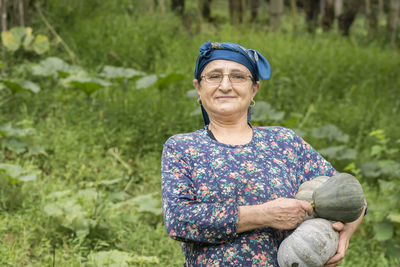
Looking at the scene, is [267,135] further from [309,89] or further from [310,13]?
[310,13]

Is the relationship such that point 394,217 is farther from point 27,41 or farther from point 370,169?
point 27,41

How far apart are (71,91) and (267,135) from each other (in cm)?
398

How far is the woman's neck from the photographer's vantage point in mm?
2188

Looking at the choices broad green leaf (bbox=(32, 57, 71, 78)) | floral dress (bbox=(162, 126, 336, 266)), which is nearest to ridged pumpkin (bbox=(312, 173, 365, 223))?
floral dress (bbox=(162, 126, 336, 266))

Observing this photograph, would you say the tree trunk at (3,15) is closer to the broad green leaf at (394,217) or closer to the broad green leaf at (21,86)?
the broad green leaf at (21,86)

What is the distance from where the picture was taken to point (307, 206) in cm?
185

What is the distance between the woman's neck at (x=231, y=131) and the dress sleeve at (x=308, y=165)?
24 cm

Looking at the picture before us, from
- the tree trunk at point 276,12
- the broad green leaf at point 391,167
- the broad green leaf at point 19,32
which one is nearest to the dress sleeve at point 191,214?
the broad green leaf at point 391,167

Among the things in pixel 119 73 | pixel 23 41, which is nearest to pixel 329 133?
pixel 119 73

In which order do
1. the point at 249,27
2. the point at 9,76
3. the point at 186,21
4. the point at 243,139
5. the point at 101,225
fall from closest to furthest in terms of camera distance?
1. the point at 243,139
2. the point at 101,225
3. the point at 9,76
4. the point at 186,21
5. the point at 249,27

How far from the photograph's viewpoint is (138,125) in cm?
525

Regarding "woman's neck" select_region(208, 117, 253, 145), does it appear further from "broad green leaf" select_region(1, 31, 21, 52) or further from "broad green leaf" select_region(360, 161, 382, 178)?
"broad green leaf" select_region(1, 31, 21, 52)

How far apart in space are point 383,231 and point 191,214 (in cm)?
260

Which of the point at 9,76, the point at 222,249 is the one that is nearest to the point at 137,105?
the point at 9,76
